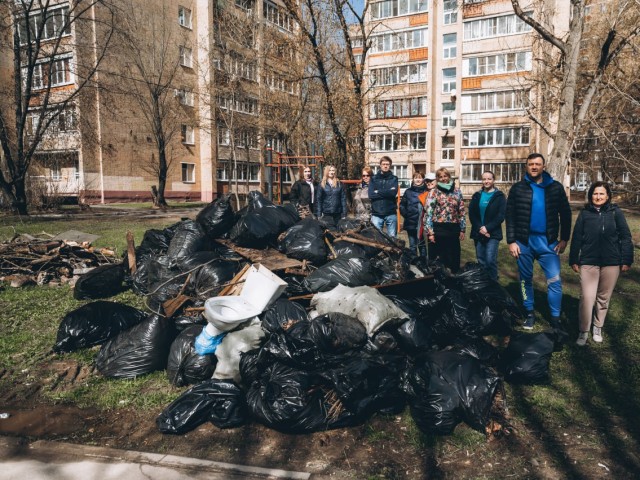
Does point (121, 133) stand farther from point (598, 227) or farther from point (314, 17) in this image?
point (598, 227)

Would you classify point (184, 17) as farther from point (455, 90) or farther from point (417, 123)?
point (455, 90)

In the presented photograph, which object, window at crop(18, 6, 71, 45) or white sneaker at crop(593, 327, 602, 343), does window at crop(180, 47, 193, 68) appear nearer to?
window at crop(18, 6, 71, 45)

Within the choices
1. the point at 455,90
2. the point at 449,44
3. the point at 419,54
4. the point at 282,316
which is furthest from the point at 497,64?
the point at 282,316

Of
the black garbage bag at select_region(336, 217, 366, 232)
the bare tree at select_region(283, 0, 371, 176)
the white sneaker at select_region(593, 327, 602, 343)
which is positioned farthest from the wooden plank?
the bare tree at select_region(283, 0, 371, 176)

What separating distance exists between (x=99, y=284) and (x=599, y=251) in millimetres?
5816

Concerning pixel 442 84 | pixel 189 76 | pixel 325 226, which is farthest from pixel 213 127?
pixel 325 226

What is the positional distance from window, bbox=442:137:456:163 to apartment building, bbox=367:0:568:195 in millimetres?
77

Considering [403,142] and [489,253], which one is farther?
[403,142]

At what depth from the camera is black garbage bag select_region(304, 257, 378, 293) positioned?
4688 millimetres

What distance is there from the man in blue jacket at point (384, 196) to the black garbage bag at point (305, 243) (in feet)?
6.77

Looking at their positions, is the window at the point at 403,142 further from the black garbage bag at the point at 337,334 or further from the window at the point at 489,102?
the black garbage bag at the point at 337,334

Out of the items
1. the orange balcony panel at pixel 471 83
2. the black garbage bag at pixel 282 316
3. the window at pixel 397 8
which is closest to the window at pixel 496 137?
the orange balcony panel at pixel 471 83

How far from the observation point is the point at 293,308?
4223mm

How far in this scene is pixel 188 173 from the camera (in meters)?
32.8
